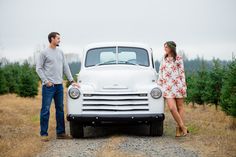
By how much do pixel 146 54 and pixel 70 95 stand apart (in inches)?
105

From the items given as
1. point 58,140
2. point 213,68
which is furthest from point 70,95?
point 213,68

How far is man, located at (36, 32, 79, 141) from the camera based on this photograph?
9008 millimetres

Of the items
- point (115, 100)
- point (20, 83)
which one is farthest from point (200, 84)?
point (115, 100)

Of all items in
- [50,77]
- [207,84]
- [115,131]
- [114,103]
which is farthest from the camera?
[207,84]

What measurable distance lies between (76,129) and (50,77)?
4.34ft

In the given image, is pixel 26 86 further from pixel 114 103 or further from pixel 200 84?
pixel 114 103

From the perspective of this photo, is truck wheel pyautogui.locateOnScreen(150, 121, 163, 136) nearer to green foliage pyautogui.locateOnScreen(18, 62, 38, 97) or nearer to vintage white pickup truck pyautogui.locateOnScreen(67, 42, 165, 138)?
vintage white pickup truck pyautogui.locateOnScreen(67, 42, 165, 138)

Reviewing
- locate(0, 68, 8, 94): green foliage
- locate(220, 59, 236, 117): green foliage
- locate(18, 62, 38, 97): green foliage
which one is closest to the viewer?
locate(220, 59, 236, 117): green foliage

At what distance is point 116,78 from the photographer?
9.22 m

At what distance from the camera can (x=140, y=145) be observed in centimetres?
790

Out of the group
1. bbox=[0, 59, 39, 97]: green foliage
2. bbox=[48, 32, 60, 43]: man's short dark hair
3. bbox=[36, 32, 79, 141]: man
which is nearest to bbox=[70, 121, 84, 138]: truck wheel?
bbox=[36, 32, 79, 141]: man

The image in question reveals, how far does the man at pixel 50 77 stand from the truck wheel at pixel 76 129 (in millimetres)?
257

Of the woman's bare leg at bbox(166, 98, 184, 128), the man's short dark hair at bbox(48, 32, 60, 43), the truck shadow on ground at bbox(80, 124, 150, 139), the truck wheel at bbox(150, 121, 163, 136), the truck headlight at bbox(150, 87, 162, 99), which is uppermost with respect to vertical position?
the man's short dark hair at bbox(48, 32, 60, 43)

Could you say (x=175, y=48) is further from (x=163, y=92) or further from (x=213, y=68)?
(x=213, y=68)
